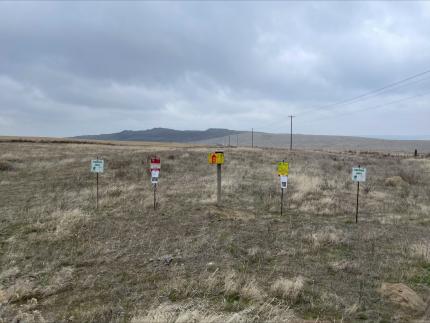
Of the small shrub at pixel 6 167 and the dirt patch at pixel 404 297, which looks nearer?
the dirt patch at pixel 404 297

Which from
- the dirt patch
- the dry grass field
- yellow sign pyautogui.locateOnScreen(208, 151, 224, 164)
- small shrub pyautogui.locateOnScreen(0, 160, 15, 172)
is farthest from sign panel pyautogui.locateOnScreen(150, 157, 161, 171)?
small shrub pyautogui.locateOnScreen(0, 160, 15, 172)

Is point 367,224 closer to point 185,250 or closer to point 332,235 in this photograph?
point 332,235

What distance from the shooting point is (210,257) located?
6.47 meters

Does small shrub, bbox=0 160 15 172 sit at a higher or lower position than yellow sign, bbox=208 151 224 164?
lower

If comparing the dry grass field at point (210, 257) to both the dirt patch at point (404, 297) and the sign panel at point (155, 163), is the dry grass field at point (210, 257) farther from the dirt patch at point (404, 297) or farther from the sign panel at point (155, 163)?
the sign panel at point (155, 163)

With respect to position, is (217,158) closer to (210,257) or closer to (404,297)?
(210,257)

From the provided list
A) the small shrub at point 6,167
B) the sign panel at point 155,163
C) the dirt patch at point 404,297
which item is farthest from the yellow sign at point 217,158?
the small shrub at point 6,167

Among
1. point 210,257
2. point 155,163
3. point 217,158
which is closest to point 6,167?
point 155,163

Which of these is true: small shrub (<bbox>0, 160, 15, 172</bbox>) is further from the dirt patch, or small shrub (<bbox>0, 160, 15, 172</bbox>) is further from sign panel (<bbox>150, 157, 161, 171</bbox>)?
the dirt patch

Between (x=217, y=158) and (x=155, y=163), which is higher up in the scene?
(x=217, y=158)

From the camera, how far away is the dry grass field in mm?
4547

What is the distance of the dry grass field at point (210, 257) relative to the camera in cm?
455

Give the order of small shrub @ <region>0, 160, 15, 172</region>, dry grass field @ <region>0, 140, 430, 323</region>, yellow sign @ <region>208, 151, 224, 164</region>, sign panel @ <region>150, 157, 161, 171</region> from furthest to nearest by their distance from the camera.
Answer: small shrub @ <region>0, 160, 15, 172</region>
sign panel @ <region>150, 157, 161, 171</region>
yellow sign @ <region>208, 151, 224, 164</region>
dry grass field @ <region>0, 140, 430, 323</region>

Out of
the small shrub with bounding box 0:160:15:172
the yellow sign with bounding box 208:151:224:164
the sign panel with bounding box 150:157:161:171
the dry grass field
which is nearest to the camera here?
the dry grass field
